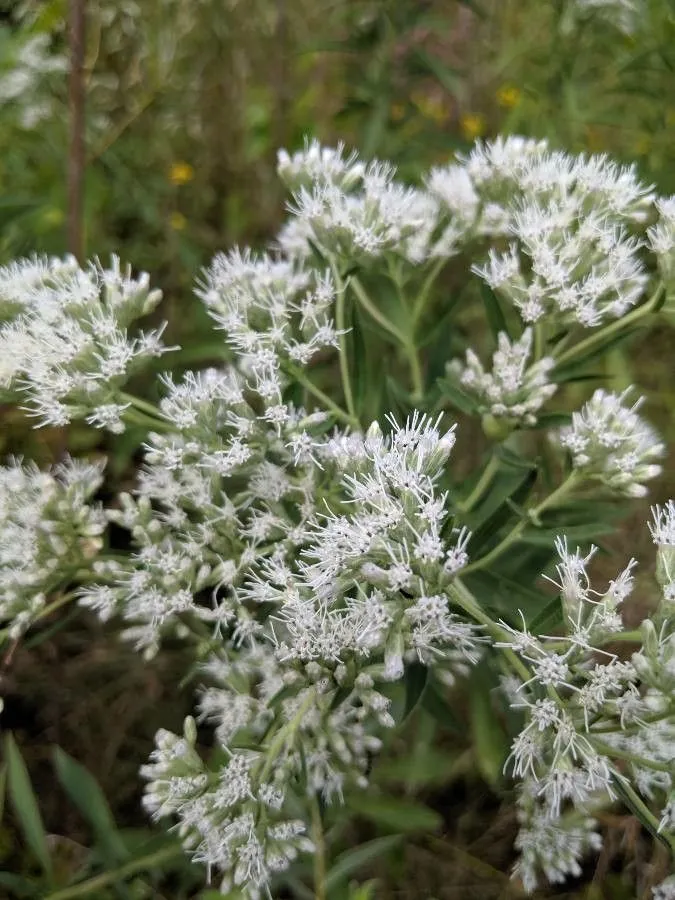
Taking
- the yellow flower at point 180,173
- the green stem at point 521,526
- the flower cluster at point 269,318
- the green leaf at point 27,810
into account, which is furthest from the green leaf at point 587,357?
the yellow flower at point 180,173

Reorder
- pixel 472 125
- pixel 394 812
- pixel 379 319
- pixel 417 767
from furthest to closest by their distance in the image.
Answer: pixel 472 125
pixel 417 767
pixel 394 812
pixel 379 319

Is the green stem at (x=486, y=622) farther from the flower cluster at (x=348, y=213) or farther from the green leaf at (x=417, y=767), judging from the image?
the green leaf at (x=417, y=767)

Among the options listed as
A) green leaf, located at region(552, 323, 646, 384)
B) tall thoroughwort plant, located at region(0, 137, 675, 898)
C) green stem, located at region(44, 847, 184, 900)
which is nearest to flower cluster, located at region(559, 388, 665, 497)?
tall thoroughwort plant, located at region(0, 137, 675, 898)

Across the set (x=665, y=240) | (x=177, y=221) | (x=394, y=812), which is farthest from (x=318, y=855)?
(x=177, y=221)

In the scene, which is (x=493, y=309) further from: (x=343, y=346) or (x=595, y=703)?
(x=595, y=703)

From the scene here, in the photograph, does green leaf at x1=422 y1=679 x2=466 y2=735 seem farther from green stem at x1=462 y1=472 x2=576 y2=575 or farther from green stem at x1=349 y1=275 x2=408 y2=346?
green stem at x1=349 y1=275 x2=408 y2=346

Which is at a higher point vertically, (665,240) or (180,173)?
(180,173)

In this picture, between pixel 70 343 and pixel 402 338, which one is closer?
pixel 70 343
